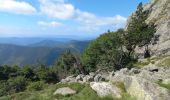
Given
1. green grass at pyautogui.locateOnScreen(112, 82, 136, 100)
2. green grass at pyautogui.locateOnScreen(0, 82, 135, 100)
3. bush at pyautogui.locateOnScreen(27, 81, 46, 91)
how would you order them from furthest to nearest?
bush at pyautogui.locateOnScreen(27, 81, 46, 91)
green grass at pyautogui.locateOnScreen(0, 82, 135, 100)
green grass at pyautogui.locateOnScreen(112, 82, 136, 100)

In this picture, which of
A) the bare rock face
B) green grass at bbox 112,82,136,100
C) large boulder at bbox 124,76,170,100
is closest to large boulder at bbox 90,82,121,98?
green grass at bbox 112,82,136,100

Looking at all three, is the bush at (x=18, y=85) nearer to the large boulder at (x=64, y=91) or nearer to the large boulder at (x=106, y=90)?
the large boulder at (x=64, y=91)

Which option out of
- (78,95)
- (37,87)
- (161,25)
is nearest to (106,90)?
(78,95)

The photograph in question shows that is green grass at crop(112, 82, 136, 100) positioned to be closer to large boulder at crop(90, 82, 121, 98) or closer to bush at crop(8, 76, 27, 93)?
large boulder at crop(90, 82, 121, 98)

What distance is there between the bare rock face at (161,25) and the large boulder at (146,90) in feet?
322

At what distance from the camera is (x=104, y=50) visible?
14088 cm

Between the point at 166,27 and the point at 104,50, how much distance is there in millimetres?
29680

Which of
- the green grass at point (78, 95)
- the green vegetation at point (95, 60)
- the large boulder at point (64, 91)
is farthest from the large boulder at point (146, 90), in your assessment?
the green vegetation at point (95, 60)

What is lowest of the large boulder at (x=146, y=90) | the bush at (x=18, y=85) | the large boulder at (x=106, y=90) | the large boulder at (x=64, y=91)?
the bush at (x=18, y=85)

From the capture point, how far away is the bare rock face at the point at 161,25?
12750cm

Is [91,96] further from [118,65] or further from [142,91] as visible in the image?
[118,65]

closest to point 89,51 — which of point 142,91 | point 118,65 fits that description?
point 118,65

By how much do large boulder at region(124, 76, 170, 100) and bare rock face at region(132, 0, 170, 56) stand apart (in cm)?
9807

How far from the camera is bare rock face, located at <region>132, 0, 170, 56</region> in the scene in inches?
5020
